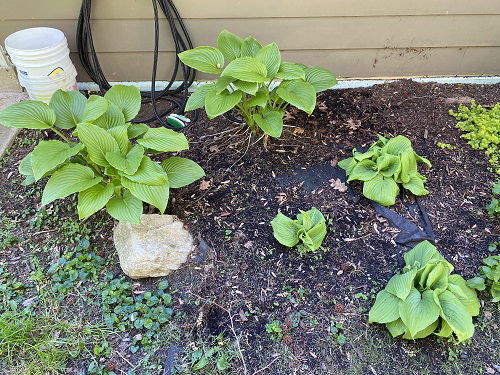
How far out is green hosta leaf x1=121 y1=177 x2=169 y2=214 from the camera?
1882 millimetres

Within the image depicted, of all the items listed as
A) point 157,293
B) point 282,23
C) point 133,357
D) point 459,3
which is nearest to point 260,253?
point 157,293

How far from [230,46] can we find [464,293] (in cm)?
175

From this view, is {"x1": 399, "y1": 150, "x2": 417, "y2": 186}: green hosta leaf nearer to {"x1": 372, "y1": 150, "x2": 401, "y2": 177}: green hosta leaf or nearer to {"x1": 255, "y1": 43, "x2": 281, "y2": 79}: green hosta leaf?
{"x1": 372, "y1": 150, "x2": 401, "y2": 177}: green hosta leaf

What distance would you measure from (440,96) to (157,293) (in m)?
2.38

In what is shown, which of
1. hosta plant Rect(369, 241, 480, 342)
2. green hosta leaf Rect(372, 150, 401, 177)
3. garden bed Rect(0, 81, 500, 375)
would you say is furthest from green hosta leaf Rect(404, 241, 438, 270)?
green hosta leaf Rect(372, 150, 401, 177)

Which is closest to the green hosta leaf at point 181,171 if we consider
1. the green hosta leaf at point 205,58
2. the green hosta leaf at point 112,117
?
the green hosta leaf at point 112,117

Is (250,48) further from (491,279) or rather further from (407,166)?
(491,279)

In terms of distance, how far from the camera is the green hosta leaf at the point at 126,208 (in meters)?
1.92

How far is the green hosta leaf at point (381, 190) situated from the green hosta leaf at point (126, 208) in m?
1.20

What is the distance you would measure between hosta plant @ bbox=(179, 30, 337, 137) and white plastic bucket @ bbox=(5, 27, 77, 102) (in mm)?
879

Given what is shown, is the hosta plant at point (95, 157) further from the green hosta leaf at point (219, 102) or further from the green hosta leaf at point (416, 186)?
the green hosta leaf at point (416, 186)

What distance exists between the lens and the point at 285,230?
6.98ft

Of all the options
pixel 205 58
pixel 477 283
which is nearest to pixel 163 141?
pixel 205 58

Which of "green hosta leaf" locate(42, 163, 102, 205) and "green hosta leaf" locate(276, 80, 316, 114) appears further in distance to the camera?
"green hosta leaf" locate(276, 80, 316, 114)
